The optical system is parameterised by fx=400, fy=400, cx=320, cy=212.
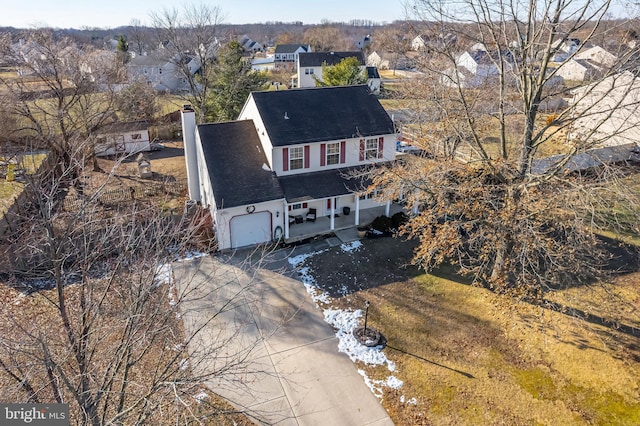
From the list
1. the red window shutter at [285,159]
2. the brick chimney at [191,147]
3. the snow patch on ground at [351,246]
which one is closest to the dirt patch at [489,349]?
the snow patch on ground at [351,246]

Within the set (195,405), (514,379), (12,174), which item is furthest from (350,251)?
(12,174)

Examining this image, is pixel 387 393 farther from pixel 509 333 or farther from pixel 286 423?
pixel 509 333

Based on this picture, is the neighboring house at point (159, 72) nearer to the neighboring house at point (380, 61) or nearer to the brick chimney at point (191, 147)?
the brick chimney at point (191, 147)

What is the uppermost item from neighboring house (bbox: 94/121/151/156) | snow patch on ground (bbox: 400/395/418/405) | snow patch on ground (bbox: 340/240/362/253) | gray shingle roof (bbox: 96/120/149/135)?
gray shingle roof (bbox: 96/120/149/135)

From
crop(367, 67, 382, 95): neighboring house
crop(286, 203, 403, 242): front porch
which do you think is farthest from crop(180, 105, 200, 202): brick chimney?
crop(367, 67, 382, 95): neighboring house

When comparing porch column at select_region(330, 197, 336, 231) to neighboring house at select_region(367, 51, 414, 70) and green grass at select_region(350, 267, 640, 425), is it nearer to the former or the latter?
green grass at select_region(350, 267, 640, 425)

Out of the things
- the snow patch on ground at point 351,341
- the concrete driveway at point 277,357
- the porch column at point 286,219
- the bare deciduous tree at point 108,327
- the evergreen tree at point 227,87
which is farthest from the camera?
the evergreen tree at point 227,87
